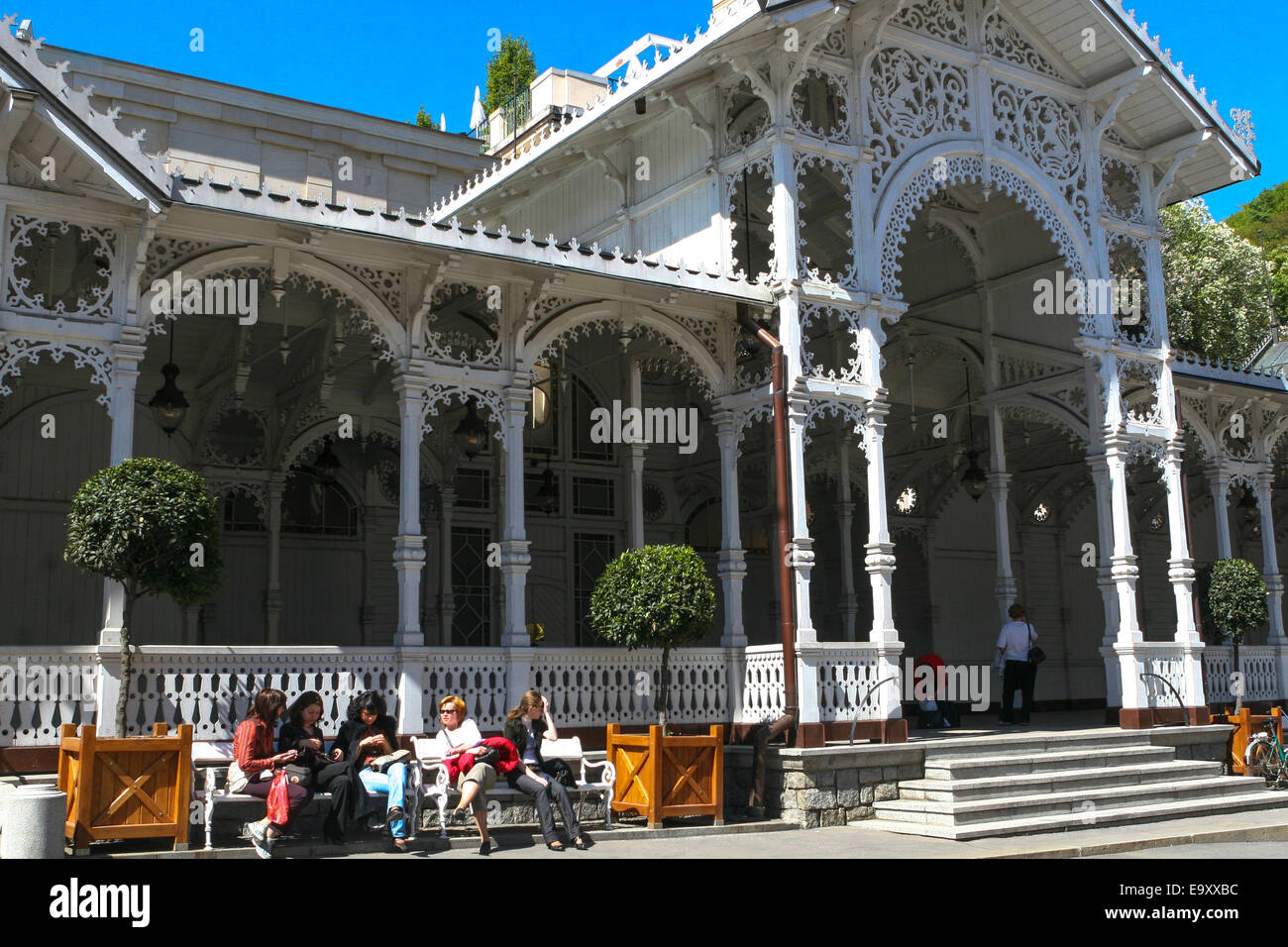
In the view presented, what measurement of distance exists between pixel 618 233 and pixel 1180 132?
7296 millimetres

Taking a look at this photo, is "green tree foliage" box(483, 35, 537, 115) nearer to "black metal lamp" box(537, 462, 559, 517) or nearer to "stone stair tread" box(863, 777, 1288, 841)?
"black metal lamp" box(537, 462, 559, 517)

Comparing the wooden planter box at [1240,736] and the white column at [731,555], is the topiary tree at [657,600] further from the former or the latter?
the wooden planter box at [1240,736]

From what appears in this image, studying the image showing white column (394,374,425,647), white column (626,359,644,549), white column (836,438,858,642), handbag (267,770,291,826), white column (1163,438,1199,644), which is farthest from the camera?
white column (836,438,858,642)

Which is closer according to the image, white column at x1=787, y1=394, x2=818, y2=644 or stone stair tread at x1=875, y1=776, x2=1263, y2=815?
stone stair tread at x1=875, y1=776, x2=1263, y2=815

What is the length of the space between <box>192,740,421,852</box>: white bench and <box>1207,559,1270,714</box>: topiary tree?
34.8 ft

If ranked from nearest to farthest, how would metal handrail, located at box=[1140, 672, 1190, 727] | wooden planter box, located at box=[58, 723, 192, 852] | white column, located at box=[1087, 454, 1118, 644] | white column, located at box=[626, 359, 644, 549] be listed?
wooden planter box, located at box=[58, 723, 192, 852]
white column, located at box=[626, 359, 644, 549]
metal handrail, located at box=[1140, 672, 1190, 727]
white column, located at box=[1087, 454, 1118, 644]

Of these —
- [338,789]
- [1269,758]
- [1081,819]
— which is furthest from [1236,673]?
[338,789]

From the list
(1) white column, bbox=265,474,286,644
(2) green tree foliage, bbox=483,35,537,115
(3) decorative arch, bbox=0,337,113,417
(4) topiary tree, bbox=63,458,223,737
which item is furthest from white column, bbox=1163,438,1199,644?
(2) green tree foliage, bbox=483,35,537,115

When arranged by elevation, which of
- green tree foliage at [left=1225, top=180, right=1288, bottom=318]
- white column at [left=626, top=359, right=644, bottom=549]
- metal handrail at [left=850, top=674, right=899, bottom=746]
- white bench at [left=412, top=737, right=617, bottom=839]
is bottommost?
white bench at [left=412, top=737, right=617, bottom=839]

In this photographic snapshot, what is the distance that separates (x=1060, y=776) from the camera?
12.3 m

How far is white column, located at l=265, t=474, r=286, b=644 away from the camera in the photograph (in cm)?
1523

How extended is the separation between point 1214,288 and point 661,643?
24.9 metres

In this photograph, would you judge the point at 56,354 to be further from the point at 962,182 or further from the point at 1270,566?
the point at 1270,566

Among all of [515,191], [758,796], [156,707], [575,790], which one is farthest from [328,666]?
[515,191]
